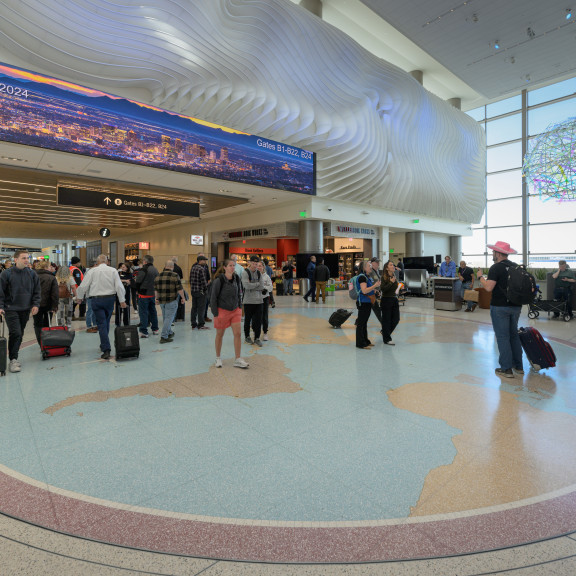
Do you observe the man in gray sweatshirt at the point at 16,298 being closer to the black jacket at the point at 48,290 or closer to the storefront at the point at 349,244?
the black jacket at the point at 48,290

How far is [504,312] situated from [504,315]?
0.13 feet

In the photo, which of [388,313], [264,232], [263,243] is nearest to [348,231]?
[264,232]

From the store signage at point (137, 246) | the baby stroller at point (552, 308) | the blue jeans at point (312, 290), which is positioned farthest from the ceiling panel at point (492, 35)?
the store signage at point (137, 246)

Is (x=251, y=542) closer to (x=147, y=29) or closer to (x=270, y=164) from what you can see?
(x=147, y=29)

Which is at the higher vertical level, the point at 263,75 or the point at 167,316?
the point at 263,75

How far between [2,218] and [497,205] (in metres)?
28.7

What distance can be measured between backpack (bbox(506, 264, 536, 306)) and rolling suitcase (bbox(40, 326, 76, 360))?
5.70 meters

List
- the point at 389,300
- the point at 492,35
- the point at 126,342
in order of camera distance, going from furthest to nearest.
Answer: the point at 492,35 < the point at 389,300 < the point at 126,342

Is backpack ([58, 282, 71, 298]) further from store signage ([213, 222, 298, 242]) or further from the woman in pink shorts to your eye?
store signage ([213, 222, 298, 242])

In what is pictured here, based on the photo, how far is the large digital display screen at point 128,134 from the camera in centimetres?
780

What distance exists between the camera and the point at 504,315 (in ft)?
13.3

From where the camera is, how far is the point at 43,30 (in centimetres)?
746

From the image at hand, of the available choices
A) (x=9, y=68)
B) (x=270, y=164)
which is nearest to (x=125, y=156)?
(x=9, y=68)

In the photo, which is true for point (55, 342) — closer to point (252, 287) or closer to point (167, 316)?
point (167, 316)
